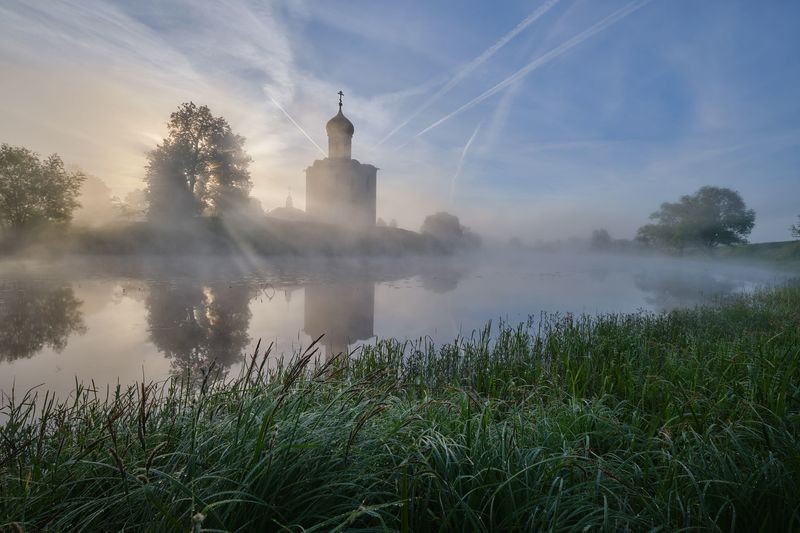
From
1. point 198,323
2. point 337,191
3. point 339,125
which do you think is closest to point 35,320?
point 198,323

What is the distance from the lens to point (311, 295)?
18.2m

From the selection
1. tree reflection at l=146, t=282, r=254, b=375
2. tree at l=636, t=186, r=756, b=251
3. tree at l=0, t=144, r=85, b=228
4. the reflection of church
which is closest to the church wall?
tree at l=0, t=144, r=85, b=228

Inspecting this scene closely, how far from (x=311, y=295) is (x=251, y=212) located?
88.8 feet

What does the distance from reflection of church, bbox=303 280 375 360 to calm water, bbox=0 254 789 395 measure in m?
0.05

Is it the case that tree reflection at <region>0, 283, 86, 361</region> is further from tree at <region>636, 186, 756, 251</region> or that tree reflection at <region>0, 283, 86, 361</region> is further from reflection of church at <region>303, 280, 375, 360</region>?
tree at <region>636, 186, 756, 251</region>

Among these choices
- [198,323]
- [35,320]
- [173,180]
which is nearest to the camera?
[35,320]

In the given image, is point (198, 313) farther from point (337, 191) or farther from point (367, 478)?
point (337, 191)

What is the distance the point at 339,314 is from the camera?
47.2ft

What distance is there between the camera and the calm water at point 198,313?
8297 mm

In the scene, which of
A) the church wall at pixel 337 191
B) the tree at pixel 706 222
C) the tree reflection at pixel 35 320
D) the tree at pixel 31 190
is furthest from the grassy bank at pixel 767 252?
the tree at pixel 31 190

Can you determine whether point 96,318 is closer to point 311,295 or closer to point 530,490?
point 311,295

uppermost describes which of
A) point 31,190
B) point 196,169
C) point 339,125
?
point 339,125

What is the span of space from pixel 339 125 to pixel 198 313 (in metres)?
48.0

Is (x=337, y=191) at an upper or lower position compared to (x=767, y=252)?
upper
